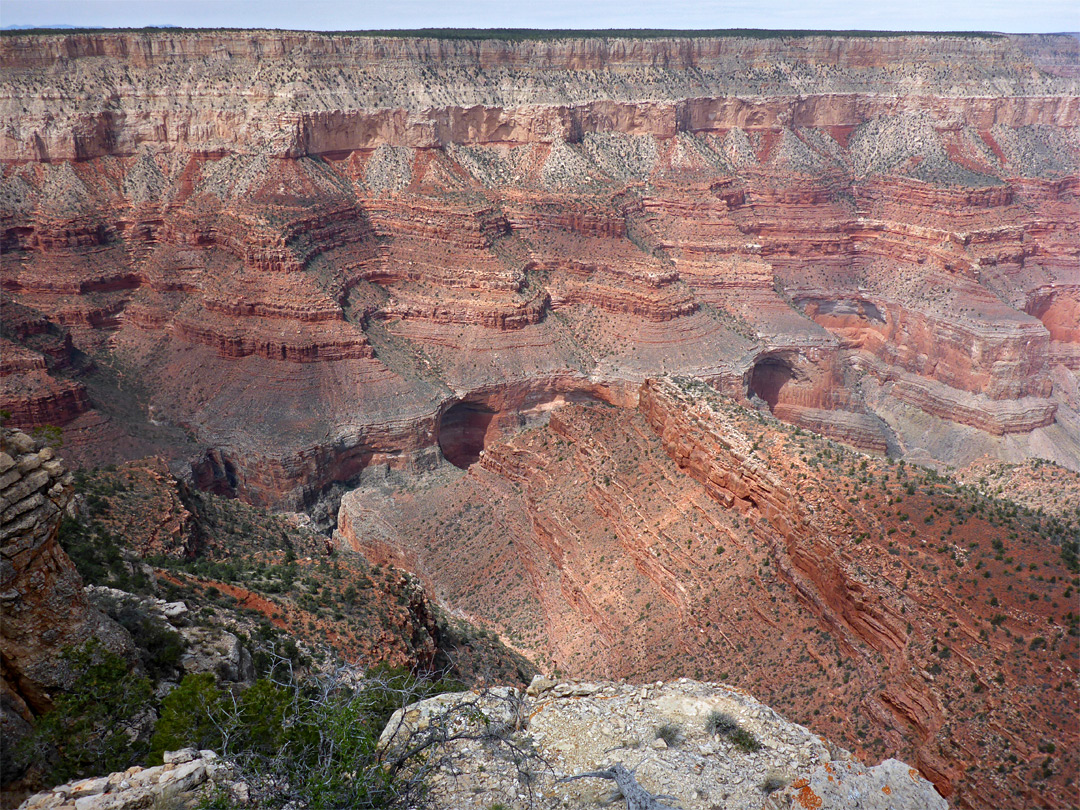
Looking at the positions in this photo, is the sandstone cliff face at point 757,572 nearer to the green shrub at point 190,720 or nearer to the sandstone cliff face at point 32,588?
the green shrub at point 190,720

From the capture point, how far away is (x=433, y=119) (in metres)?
67.9

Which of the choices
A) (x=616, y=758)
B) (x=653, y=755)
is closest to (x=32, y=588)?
(x=616, y=758)

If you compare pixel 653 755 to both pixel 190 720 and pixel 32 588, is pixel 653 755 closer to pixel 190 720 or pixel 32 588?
pixel 190 720

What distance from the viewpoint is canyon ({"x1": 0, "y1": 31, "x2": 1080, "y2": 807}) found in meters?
24.4

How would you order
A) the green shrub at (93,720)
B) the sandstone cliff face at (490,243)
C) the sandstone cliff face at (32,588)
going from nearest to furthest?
the sandstone cliff face at (32,588) < the green shrub at (93,720) < the sandstone cliff face at (490,243)

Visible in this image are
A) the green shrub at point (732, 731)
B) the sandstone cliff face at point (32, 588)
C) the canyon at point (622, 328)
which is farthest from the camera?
the canyon at point (622, 328)

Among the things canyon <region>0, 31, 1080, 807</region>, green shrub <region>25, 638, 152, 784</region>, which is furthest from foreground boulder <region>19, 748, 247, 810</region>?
canyon <region>0, 31, 1080, 807</region>

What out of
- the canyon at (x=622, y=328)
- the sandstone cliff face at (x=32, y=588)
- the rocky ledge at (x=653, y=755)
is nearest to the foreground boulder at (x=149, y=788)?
the sandstone cliff face at (x=32, y=588)

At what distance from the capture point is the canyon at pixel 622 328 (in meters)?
24.4

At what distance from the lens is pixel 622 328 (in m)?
59.2

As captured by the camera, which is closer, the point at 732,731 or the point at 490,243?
the point at 732,731

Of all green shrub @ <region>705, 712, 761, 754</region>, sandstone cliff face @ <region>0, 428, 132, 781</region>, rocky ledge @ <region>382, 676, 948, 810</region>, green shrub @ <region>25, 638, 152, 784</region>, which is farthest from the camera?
green shrub @ <region>705, 712, 761, 754</region>

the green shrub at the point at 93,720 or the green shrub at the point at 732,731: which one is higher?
the green shrub at the point at 93,720

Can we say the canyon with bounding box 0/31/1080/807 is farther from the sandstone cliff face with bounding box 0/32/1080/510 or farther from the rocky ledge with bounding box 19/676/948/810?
the rocky ledge with bounding box 19/676/948/810
